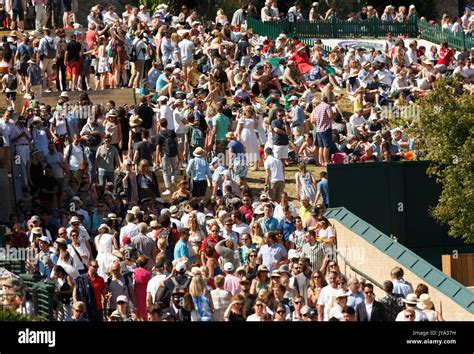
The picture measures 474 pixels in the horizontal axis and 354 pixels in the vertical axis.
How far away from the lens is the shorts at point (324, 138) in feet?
121

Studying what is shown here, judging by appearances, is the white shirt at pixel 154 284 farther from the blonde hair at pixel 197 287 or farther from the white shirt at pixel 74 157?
the white shirt at pixel 74 157

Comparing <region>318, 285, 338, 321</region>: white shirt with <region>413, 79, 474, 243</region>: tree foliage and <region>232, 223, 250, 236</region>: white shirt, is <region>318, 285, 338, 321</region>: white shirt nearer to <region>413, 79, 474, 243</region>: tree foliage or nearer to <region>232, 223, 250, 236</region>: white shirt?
<region>232, 223, 250, 236</region>: white shirt

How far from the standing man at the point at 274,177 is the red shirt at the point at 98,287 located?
8880 millimetres

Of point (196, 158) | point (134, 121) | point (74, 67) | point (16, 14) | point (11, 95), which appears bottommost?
point (196, 158)

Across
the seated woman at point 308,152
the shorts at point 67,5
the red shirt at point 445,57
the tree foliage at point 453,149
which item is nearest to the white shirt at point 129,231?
the tree foliage at point 453,149

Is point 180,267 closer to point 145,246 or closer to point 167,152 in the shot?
point 145,246

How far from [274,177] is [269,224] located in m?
4.07

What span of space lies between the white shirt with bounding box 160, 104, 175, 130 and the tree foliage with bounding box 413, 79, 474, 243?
→ 16.4 ft

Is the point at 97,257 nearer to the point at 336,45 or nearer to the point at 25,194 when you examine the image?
the point at 25,194

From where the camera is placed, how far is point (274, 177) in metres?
34.6

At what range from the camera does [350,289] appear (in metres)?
25.2

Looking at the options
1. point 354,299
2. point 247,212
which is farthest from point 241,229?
point 354,299

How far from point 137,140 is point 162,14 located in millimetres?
13889

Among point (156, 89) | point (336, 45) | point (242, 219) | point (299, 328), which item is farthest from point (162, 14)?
point (299, 328)
